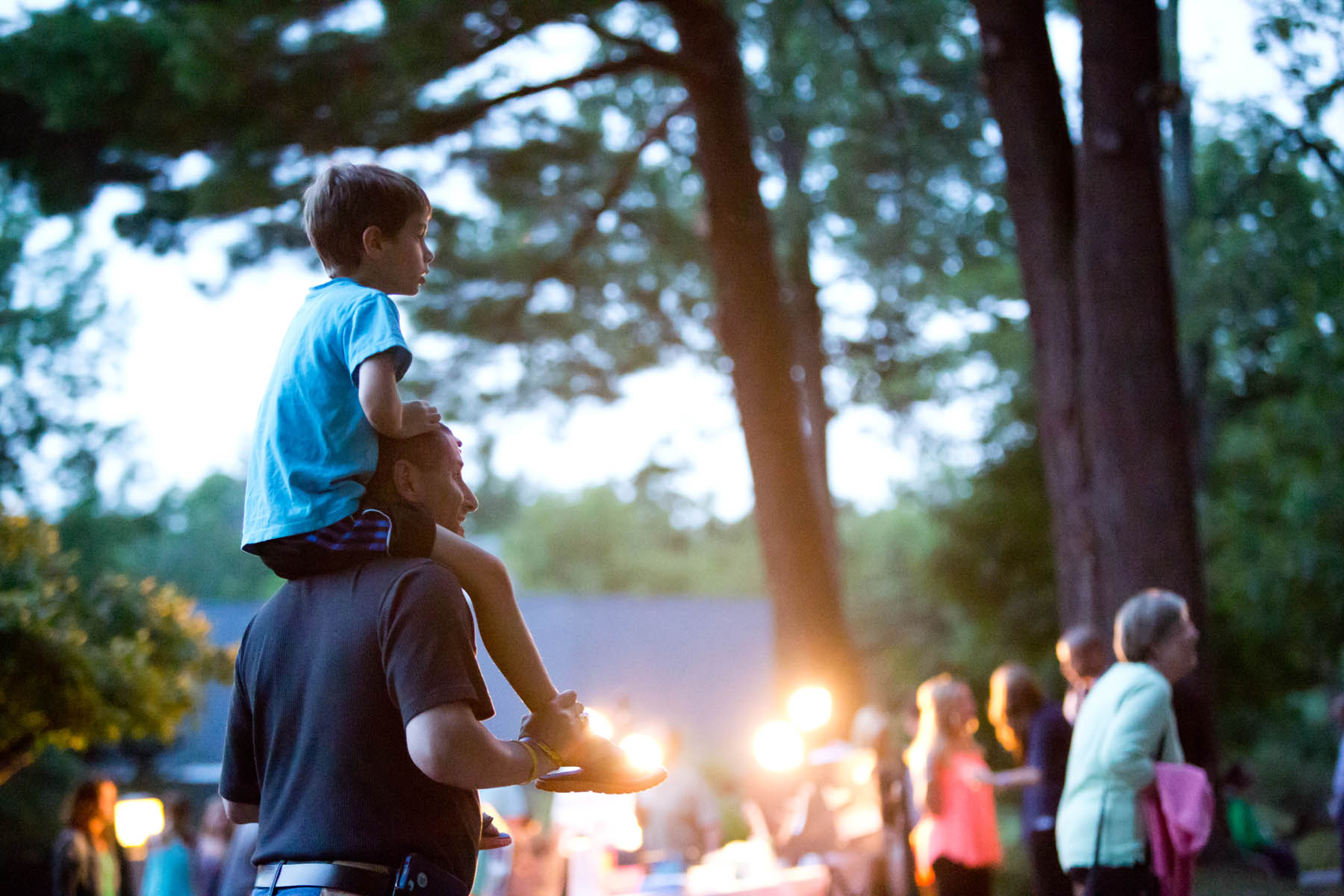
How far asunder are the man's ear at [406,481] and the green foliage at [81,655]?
7.52 metres

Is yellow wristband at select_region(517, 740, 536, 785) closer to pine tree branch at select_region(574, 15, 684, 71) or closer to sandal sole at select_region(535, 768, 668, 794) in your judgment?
sandal sole at select_region(535, 768, 668, 794)

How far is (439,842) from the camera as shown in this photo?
1.84 m

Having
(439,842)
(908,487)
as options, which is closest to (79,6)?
(439,842)

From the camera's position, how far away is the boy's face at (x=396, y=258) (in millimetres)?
2035

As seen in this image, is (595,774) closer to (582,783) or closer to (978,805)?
(582,783)

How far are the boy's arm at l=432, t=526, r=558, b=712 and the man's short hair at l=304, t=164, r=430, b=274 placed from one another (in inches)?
17.8

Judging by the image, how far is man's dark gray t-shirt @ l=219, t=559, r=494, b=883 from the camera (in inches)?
69.4

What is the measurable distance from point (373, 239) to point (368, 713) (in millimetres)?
692

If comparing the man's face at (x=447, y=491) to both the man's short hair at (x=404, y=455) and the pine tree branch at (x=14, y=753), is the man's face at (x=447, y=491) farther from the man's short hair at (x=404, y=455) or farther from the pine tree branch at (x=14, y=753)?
the pine tree branch at (x=14, y=753)

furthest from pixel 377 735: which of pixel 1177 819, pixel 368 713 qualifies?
pixel 1177 819

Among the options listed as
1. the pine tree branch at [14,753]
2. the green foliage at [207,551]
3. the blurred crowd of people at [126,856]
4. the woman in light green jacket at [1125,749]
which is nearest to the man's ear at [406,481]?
the woman in light green jacket at [1125,749]

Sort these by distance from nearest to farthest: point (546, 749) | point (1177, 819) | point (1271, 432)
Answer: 1. point (546, 749)
2. point (1177, 819)
3. point (1271, 432)

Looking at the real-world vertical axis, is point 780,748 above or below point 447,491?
below

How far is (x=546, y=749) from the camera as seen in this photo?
→ 6.39ft
